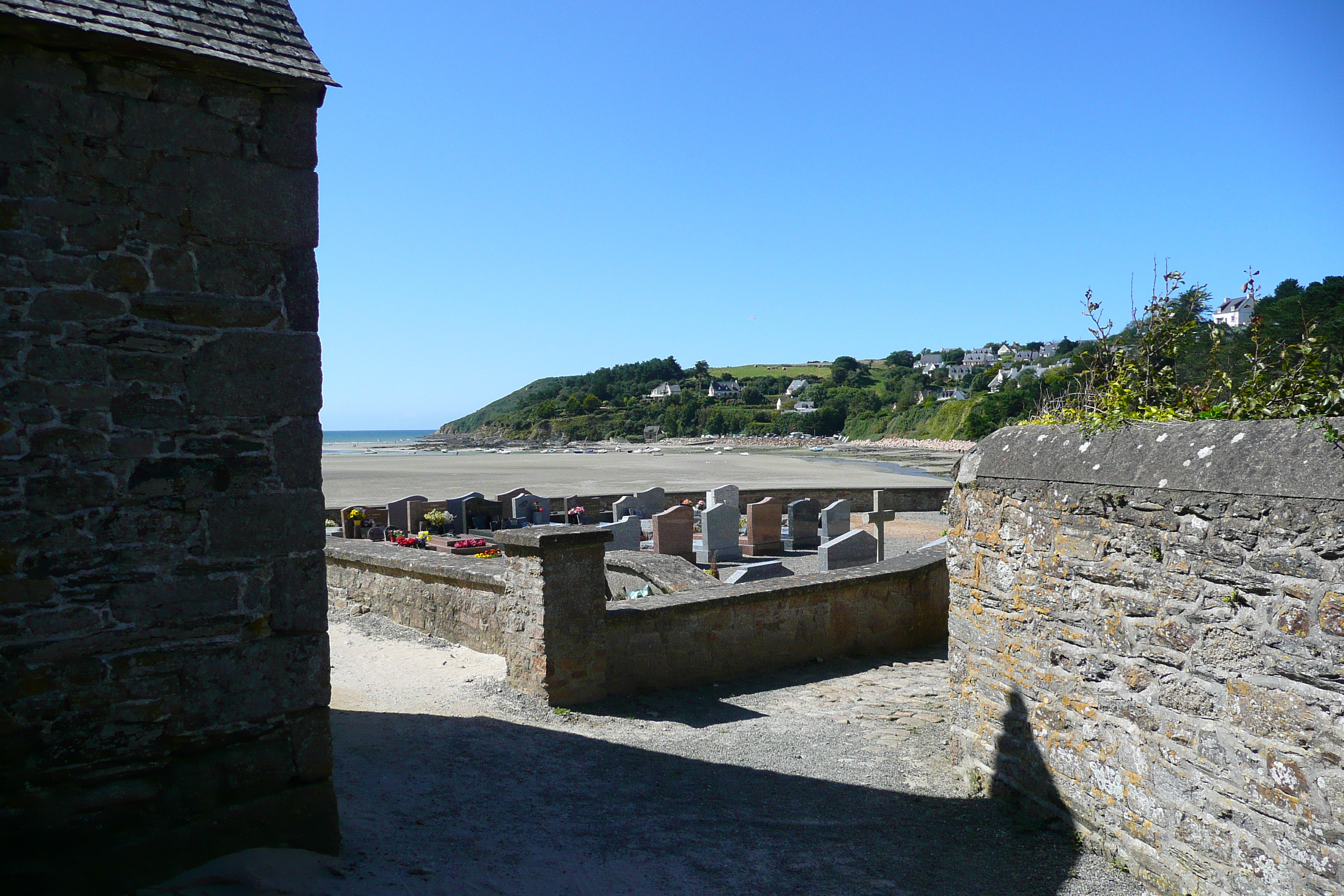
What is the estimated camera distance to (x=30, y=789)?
355cm

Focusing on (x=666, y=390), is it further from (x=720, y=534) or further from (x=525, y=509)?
(x=720, y=534)

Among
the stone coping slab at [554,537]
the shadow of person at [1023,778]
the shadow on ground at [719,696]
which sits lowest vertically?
the shadow on ground at [719,696]

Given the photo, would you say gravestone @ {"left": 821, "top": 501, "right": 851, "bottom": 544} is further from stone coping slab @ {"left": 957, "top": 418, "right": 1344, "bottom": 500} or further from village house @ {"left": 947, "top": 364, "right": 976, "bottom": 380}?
village house @ {"left": 947, "top": 364, "right": 976, "bottom": 380}

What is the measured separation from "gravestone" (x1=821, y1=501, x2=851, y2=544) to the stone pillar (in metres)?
10.4

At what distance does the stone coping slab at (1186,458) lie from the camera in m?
3.25

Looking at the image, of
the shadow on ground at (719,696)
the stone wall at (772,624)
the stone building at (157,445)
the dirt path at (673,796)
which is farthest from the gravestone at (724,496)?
the stone building at (157,445)

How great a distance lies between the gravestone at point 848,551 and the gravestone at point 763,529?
9.16ft

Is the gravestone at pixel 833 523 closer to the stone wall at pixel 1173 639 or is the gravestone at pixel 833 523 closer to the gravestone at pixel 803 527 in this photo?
the gravestone at pixel 803 527

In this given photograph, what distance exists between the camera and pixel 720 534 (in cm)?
1612

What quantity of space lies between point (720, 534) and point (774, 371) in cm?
15672

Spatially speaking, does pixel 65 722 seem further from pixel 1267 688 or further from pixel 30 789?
pixel 1267 688

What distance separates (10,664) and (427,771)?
2650mm

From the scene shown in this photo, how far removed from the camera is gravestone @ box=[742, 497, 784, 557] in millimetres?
16703

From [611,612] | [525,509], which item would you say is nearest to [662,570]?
[611,612]
